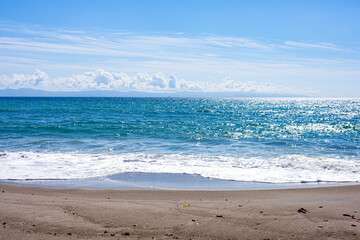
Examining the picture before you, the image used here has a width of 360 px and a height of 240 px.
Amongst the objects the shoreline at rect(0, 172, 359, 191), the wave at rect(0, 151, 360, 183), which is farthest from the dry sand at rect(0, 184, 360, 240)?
the wave at rect(0, 151, 360, 183)

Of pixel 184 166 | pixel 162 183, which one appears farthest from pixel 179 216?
pixel 184 166

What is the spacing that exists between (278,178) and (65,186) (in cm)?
759

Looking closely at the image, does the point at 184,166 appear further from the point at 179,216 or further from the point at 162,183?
the point at 179,216

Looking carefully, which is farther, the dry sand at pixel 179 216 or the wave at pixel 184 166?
the wave at pixel 184 166

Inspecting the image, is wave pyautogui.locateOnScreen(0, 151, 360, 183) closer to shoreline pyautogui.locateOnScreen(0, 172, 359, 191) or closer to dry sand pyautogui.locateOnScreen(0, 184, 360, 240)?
shoreline pyautogui.locateOnScreen(0, 172, 359, 191)

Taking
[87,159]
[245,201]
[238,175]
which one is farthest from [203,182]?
[87,159]

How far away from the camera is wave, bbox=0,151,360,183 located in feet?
35.1

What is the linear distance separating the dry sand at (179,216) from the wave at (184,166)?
2.42m

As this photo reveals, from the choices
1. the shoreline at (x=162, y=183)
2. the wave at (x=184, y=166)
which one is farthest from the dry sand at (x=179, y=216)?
the wave at (x=184, y=166)

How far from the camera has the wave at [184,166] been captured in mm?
10711

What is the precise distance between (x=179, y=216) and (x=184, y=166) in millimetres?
6468

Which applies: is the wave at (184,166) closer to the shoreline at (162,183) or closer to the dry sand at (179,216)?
the shoreline at (162,183)

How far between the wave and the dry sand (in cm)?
242

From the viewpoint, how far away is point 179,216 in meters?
6.00
